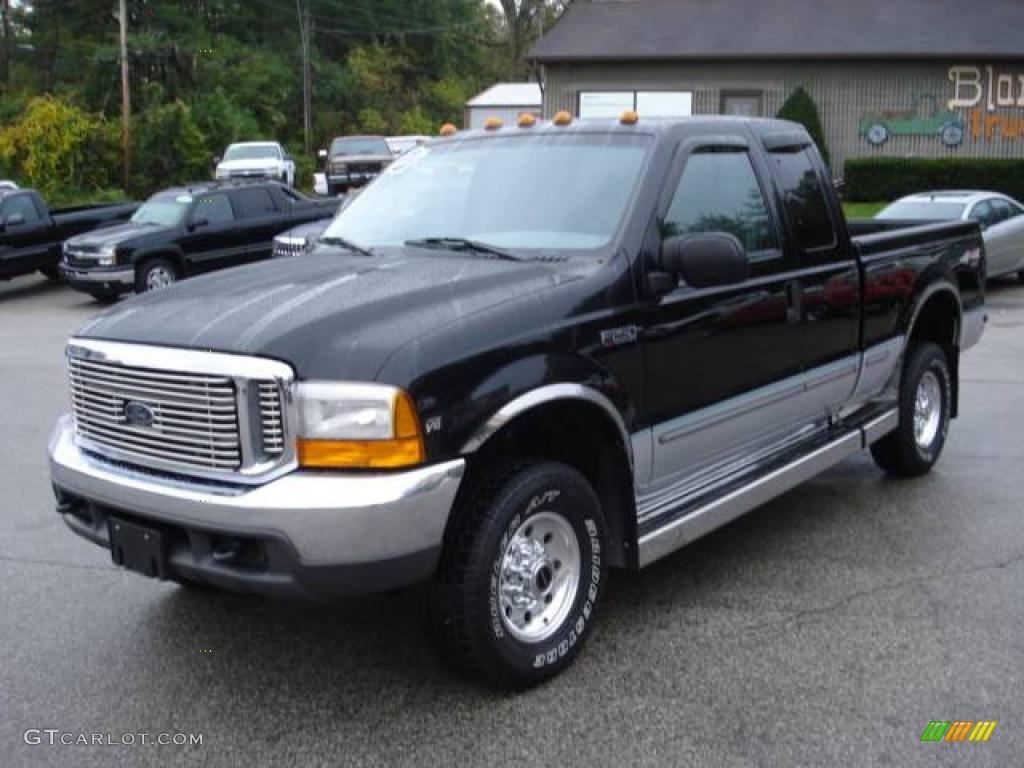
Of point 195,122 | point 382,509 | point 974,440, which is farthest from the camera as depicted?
point 195,122

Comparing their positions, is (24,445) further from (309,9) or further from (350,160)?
(309,9)

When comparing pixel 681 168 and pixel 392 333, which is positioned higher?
pixel 681 168

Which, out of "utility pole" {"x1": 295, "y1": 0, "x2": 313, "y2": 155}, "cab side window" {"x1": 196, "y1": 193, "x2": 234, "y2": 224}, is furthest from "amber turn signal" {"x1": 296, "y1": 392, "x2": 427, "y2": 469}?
"utility pole" {"x1": 295, "y1": 0, "x2": 313, "y2": 155}

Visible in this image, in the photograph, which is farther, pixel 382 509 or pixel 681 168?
pixel 681 168

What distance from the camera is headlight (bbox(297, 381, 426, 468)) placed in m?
3.51

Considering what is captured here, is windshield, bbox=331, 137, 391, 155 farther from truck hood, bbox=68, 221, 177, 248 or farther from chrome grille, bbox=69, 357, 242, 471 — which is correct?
chrome grille, bbox=69, 357, 242, 471

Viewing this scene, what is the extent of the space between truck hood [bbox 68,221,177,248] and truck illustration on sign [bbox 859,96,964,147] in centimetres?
1965

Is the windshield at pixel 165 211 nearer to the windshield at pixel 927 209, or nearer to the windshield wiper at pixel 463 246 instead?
the windshield at pixel 927 209

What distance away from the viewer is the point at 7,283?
69.6 feet

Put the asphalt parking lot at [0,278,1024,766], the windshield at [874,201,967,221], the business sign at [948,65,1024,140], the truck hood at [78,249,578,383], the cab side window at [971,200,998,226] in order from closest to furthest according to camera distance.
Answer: the truck hood at [78,249,578,383] < the asphalt parking lot at [0,278,1024,766] < the windshield at [874,201,967,221] < the cab side window at [971,200,998,226] < the business sign at [948,65,1024,140]

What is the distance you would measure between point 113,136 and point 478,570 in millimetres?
36156

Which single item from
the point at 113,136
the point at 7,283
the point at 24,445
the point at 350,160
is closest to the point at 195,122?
the point at 113,136

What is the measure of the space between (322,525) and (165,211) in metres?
Answer: 15.7

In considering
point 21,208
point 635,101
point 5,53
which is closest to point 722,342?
point 21,208
